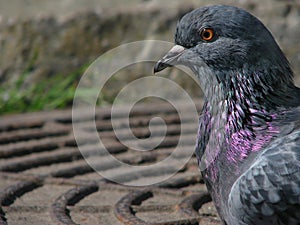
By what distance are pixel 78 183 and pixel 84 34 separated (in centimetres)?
245

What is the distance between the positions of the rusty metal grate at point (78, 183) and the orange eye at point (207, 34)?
81 centimetres

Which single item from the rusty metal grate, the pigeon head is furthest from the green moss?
the pigeon head

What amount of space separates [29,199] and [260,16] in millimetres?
3008

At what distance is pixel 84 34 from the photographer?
20.7 feet

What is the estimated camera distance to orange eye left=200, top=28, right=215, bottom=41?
10.7 ft

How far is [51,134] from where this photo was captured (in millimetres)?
5027

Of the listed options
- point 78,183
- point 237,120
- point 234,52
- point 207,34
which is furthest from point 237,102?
point 78,183

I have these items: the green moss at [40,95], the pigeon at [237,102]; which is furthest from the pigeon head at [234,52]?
the green moss at [40,95]

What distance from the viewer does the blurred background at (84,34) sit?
6.25 m

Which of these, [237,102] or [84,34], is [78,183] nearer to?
[237,102]

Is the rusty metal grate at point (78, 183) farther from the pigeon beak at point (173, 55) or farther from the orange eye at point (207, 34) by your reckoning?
the orange eye at point (207, 34)

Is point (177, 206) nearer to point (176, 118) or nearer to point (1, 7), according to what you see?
point (176, 118)

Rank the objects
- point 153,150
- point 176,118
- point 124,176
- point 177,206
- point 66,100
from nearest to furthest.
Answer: point 177,206 → point 124,176 → point 153,150 → point 176,118 → point 66,100

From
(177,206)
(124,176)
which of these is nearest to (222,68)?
(177,206)
